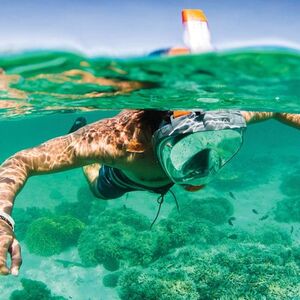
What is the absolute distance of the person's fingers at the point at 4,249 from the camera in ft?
9.32

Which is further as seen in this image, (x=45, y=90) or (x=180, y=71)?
(x=45, y=90)

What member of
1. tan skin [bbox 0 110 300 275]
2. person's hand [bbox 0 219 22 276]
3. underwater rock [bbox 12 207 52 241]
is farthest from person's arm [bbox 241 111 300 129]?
underwater rock [bbox 12 207 52 241]

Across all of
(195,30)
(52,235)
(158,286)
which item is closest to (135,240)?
(158,286)

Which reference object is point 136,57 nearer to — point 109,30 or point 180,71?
point 109,30

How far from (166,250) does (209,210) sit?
20.4 feet

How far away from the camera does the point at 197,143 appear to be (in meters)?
5.09

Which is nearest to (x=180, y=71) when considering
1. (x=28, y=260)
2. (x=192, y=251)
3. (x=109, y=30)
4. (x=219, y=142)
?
(x=109, y=30)

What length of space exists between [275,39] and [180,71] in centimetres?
191

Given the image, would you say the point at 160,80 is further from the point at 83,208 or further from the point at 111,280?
the point at 83,208

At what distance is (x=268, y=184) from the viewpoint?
86.3ft

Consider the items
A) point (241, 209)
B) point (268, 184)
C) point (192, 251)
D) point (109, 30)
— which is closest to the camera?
point (109, 30)

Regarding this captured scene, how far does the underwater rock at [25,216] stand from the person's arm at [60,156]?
1378 cm

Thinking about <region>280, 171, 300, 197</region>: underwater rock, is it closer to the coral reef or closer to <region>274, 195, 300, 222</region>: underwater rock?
<region>274, 195, 300, 222</region>: underwater rock

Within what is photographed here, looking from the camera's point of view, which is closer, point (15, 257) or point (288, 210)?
point (15, 257)
